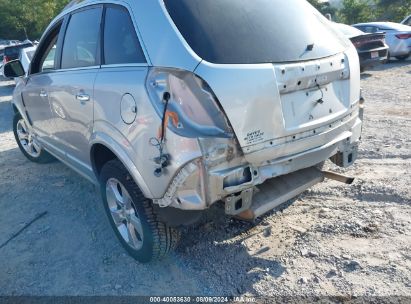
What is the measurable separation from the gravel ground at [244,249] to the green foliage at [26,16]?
3436cm

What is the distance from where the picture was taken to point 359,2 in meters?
28.3

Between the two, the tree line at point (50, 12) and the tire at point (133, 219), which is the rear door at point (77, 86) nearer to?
the tire at point (133, 219)

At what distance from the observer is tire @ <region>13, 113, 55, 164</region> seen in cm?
541

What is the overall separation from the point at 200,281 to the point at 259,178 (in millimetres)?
936

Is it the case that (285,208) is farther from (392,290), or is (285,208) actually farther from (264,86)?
(264,86)

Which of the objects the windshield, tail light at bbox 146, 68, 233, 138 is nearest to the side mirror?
the windshield

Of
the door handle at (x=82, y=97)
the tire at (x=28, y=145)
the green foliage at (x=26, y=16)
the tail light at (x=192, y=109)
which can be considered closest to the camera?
the tail light at (x=192, y=109)

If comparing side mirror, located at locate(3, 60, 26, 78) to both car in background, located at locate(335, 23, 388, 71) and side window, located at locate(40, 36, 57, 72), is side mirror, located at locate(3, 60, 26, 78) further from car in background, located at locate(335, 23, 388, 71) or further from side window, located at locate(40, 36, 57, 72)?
car in background, located at locate(335, 23, 388, 71)

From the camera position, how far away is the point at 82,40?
345 centimetres

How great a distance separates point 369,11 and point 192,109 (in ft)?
100

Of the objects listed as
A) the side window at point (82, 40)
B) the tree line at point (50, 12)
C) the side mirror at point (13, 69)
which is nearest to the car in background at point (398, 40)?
the side mirror at point (13, 69)

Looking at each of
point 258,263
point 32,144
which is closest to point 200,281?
point 258,263

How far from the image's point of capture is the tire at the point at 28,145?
541 cm

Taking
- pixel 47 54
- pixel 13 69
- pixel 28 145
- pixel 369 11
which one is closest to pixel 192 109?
pixel 47 54
